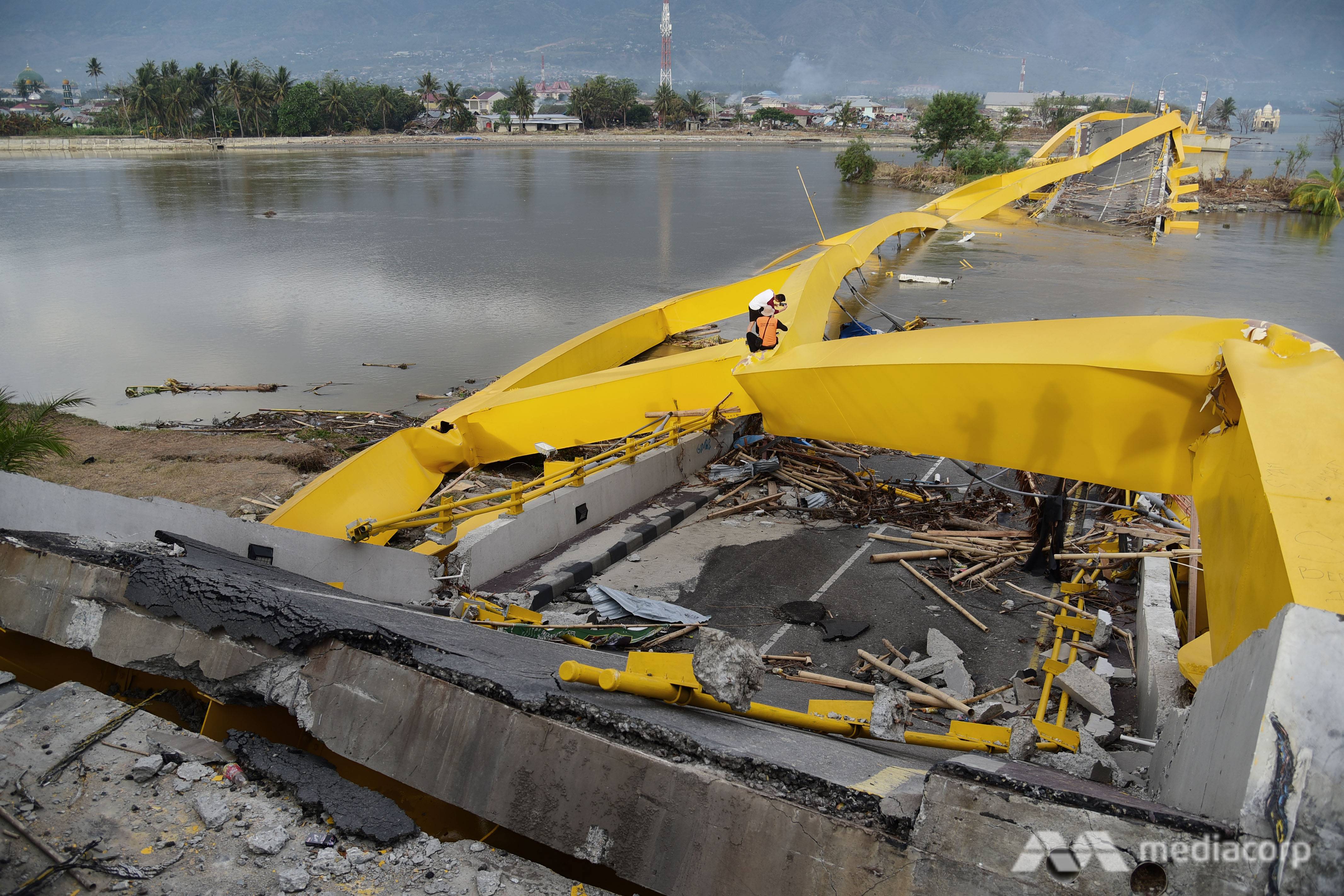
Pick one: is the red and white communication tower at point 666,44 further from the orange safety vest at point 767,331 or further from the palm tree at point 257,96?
the orange safety vest at point 767,331

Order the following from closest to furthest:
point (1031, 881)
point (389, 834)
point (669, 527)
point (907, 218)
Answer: point (1031, 881), point (389, 834), point (669, 527), point (907, 218)

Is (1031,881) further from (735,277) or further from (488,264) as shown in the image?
(488,264)

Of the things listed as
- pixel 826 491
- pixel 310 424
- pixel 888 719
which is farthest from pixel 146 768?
pixel 310 424

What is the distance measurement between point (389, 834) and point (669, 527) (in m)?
6.07

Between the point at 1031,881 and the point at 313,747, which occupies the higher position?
the point at 1031,881

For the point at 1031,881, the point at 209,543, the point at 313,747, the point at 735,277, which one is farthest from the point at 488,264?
the point at 1031,881

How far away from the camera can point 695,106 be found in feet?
382

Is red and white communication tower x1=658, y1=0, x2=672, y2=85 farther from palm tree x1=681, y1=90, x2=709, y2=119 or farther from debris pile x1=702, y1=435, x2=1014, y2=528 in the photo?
debris pile x1=702, y1=435, x2=1014, y2=528

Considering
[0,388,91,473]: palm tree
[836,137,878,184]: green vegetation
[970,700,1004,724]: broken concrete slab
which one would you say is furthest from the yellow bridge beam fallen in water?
[836,137,878,184]: green vegetation

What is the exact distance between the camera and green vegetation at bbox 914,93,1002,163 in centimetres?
5588

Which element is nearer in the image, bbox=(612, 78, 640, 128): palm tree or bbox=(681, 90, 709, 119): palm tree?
bbox=(612, 78, 640, 128): palm tree

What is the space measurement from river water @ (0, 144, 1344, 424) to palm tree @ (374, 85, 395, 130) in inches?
2117

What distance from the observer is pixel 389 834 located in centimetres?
342

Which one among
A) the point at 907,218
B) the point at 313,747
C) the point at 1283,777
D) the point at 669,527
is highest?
the point at 907,218
